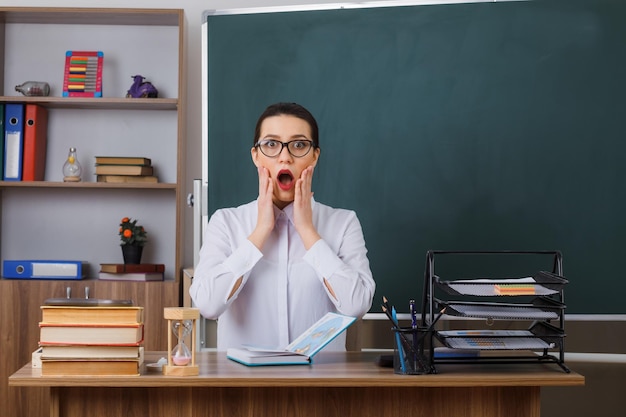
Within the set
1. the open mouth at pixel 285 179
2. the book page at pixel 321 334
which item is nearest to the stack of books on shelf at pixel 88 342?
the book page at pixel 321 334

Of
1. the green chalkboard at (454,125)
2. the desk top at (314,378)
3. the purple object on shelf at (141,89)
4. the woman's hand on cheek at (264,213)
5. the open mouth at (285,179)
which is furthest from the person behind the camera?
the purple object on shelf at (141,89)

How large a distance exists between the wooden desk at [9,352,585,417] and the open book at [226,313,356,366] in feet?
0.10

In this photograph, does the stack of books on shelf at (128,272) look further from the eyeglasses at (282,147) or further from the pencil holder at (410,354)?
the pencil holder at (410,354)

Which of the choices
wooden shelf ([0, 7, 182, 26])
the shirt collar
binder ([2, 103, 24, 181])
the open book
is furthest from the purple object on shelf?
the open book

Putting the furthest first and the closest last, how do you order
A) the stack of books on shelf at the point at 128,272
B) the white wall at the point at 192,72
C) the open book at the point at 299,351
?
the white wall at the point at 192,72 < the stack of books on shelf at the point at 128,272 < the open book at the point at 299,351

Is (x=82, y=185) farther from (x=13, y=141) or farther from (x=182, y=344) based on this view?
(x=182, y=344)

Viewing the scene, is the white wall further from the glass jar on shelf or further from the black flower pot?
the glass jar on shelf

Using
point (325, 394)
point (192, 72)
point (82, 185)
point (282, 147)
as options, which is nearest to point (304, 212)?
point (282, 147)

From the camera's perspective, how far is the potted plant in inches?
154

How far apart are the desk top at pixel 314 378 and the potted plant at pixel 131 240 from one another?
6.37ft

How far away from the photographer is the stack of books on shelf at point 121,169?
3906 mm

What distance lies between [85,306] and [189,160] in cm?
220

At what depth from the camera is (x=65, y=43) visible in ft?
13.5

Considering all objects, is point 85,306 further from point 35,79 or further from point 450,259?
point 35,79
